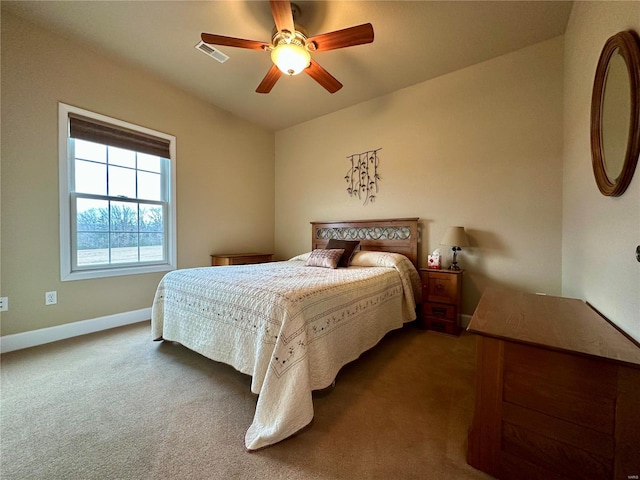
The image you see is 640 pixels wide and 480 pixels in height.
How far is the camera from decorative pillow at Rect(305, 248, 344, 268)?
9.55 ft

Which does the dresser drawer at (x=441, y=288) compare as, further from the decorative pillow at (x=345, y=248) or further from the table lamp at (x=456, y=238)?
the decorative pillow at (x=345, y=248)

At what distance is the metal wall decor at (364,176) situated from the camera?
358 cm

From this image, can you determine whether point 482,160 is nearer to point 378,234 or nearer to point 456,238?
point 456,238

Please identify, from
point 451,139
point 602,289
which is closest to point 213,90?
point 451,139

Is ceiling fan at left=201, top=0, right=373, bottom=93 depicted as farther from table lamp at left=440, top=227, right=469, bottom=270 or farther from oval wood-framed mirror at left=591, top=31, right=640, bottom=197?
table lamp at left=440, top=227, right=469, bottom=270

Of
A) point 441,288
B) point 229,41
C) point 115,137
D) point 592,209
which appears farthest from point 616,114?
point 115,137

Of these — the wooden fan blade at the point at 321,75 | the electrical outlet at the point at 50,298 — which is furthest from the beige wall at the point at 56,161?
the wooden fan blade at the point at 321,75

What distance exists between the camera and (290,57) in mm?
1983

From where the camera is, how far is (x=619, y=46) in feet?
3.93

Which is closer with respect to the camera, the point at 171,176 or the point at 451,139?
the point at 451,139

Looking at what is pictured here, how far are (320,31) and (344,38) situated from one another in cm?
64

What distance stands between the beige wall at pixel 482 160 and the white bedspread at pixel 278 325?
4.02 ft

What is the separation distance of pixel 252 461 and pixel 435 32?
353 centimetres

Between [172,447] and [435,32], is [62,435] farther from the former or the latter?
[435,32]
